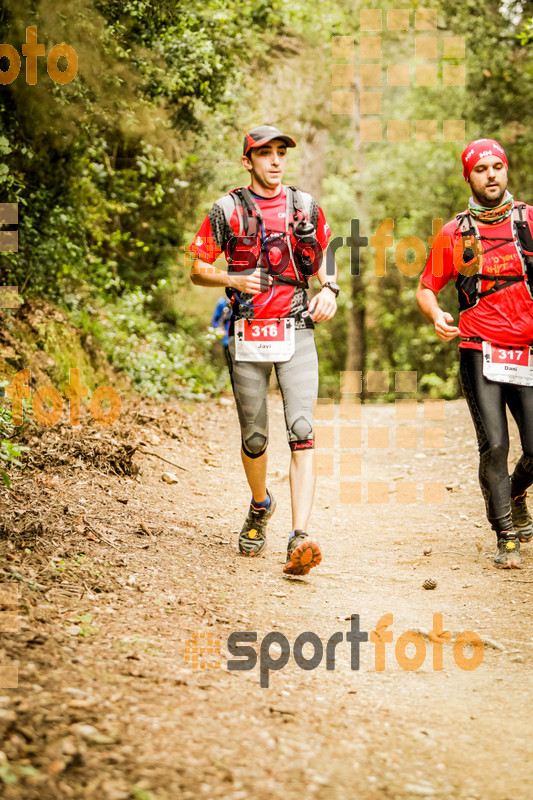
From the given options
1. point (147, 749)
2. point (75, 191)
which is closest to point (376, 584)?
point (147, 749)

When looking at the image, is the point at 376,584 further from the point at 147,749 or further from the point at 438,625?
the point at 147,749

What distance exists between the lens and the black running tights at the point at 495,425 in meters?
5.40

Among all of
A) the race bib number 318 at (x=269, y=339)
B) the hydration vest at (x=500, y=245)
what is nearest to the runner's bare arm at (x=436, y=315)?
the hydration vest at (x=500, y=245)

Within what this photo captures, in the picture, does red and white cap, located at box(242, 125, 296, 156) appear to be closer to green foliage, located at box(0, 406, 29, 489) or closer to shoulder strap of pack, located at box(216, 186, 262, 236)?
shoulder strap of pack, located at box(216, 186, 262, 236)

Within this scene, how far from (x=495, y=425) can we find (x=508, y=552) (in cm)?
86

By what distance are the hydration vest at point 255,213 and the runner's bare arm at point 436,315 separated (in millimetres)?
915

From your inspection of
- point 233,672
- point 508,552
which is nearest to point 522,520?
point 508,552

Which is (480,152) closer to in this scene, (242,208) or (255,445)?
(242,208)

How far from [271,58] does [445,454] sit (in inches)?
318

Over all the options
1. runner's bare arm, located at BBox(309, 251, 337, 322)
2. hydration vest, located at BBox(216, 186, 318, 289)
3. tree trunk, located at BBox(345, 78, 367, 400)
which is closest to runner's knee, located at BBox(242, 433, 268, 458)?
runner's bare arm, located at BBox(309, 251, 337, 322)

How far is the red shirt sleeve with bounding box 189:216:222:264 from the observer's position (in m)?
5.10

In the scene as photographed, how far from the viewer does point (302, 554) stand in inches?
189

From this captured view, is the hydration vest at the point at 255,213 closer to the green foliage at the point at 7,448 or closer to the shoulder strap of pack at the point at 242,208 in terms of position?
the shoulder strap of pack at the point at 242,208

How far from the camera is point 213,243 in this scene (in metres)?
5.13
